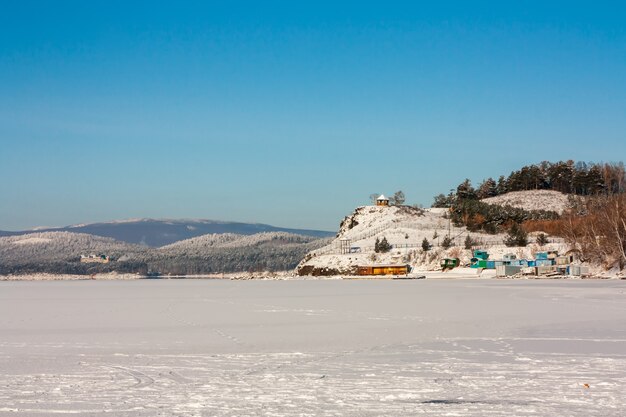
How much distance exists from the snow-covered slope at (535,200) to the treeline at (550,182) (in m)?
3.64

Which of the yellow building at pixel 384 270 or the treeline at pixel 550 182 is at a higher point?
the treeline at pixel 550 182

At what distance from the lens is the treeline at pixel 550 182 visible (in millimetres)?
114562

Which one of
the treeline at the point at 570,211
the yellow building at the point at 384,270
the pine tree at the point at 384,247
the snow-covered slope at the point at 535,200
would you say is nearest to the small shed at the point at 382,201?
the treeline at the point at 570,211

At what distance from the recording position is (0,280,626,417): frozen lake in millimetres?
9195

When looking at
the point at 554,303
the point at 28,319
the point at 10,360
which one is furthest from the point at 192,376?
the point at 554,303

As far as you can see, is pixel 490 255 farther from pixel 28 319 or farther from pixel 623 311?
pixel 28 319

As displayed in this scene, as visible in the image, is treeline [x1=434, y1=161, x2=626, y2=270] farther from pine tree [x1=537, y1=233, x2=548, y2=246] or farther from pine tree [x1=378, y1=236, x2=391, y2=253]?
pine tree [x1=378, y1=236, x2=391, y2=253]

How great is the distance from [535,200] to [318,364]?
109 meters

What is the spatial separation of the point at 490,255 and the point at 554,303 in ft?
160

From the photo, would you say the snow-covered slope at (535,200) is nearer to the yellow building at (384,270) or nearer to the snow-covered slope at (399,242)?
the snow-covered slope at (399,242)

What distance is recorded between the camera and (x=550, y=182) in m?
126

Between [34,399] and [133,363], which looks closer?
[34,399]

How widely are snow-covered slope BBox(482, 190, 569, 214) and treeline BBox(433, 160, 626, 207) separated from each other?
3641 mm

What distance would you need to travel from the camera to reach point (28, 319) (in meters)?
21.7
